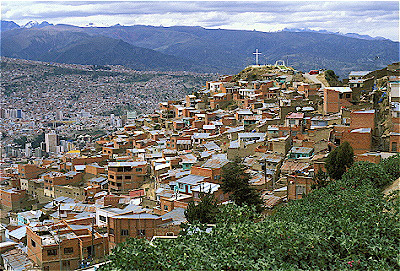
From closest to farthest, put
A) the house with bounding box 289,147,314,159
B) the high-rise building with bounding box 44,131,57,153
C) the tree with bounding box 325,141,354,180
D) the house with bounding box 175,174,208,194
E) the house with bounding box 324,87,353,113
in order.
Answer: the tree with bounding box 325,141,354,180
the house with bounding box 175,174,208,194
the house with bounding box 289,147,314,159
the house with bounding box 324,87,353,113
the high-rise building with bounding box 44,131,57,153

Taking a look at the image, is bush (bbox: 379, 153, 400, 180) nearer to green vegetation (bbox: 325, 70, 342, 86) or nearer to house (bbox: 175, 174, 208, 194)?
house (bbox: 175, 174, 208, 194)

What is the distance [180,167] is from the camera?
2166cm

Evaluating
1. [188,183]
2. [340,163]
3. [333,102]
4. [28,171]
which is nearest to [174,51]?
[28,171]

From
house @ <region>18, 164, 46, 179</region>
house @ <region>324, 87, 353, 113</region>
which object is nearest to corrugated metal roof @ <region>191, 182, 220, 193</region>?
house @ <region>324, 87, 353, 113</region>

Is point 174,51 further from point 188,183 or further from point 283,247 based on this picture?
point 283,247

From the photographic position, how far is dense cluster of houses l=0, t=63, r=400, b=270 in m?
12.7

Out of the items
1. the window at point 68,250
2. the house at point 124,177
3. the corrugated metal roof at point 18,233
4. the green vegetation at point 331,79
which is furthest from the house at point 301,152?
the green vegetation at point 331,79

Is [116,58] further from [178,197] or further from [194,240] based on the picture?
[194,240]

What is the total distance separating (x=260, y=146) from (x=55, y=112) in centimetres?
6524

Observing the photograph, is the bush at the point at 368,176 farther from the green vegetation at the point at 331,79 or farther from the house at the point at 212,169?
the green vegetation at the point at 331,79

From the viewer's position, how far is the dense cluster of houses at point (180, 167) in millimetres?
12727

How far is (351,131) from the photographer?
52.4ft

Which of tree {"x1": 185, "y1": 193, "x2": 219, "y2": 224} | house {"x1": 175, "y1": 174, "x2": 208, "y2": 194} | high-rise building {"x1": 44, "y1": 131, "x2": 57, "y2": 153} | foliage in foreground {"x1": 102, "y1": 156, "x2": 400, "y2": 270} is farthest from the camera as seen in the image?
high-rise building {"x1": 44, "y1": 131, "x2": 57, "y2": 153}

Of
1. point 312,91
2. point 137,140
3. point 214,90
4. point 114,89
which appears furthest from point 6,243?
point 114,89
